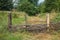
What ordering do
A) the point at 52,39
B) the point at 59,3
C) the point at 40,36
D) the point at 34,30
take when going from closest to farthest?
the point at 52,39
the point at 40,36
the point at 34,30
the point at 59,3

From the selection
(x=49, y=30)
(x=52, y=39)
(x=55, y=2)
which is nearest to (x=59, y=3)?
(x=55, y=2)

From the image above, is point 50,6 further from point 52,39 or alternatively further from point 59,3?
point 52,39

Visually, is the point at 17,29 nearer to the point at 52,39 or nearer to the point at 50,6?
the point at 52,39

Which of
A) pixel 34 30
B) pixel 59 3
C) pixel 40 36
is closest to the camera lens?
pixel 40 36

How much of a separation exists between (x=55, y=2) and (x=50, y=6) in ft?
2.34

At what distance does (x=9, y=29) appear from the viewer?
8570 mm

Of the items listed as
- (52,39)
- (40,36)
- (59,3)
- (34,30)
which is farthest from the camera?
(59,3)

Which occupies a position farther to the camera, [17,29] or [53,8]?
[53,8]

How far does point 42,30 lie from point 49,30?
32cm

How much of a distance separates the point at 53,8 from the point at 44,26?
9.93 metres

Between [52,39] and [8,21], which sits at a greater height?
[8,21]

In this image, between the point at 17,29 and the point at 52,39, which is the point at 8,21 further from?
the point at 52,39

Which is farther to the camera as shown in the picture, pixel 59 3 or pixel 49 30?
pixel 59 3

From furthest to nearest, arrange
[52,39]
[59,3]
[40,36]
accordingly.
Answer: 1. [59,3]
2. [40,36]
3. [52,39]
